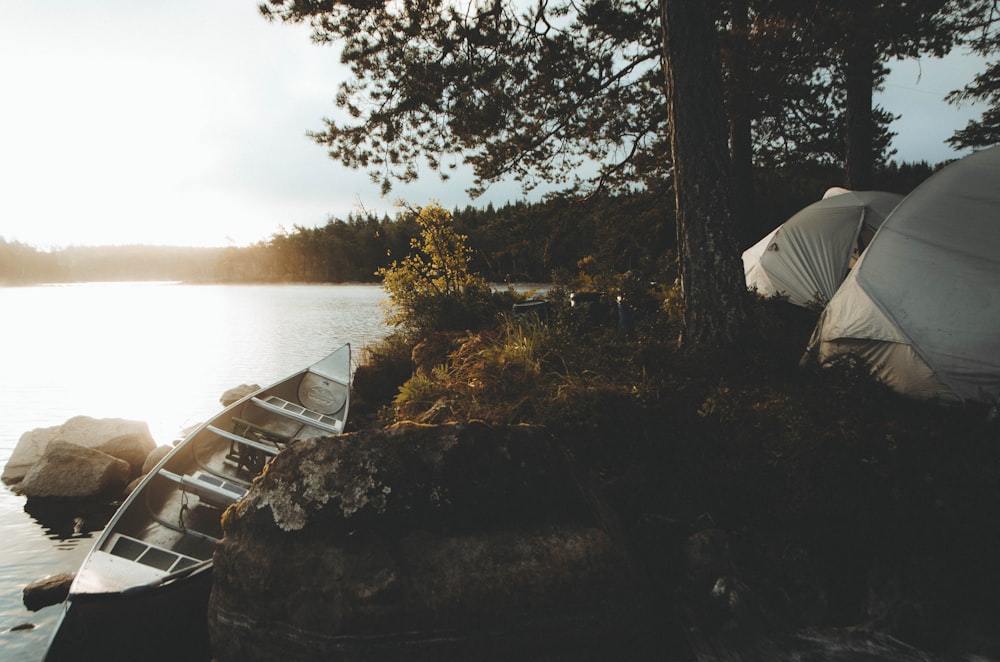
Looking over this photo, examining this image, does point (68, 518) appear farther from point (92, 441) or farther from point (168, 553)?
point (168, 553)

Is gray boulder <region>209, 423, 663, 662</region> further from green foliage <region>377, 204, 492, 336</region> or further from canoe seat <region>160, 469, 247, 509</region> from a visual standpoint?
green foliage <region>377, 204, 492, 336</region>

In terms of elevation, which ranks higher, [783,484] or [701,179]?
Result: [701,179]

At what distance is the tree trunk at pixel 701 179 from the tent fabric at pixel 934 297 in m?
1.17

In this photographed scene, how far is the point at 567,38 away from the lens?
857cm

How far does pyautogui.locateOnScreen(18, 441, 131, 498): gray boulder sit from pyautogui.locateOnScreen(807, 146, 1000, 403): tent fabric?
10.3 m

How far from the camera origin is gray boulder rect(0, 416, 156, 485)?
327 inches

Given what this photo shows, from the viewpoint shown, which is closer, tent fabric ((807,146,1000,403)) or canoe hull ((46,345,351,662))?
canoe hull ((46,345,351,662))

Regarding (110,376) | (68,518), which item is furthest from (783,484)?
(110,376)

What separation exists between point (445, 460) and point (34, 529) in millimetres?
6822

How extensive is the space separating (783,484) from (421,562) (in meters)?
2.92

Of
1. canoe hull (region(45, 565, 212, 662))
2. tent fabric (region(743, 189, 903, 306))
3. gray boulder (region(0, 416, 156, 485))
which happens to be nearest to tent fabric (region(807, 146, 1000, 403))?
tent fabric (region(743, 189, 903, 306))

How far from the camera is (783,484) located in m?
3.89

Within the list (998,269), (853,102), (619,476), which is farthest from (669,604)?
(853,102)

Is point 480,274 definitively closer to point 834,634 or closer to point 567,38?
point 567,38
